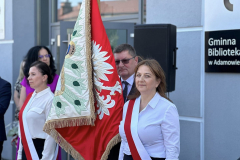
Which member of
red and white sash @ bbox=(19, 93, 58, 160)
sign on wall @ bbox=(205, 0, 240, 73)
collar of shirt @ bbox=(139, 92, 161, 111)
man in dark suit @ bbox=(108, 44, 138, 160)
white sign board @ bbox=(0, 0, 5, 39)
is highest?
white sign board @ bbox=(0, 0, 5, 39)

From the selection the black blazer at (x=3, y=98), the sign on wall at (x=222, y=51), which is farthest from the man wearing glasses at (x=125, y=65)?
the black blazer at (x=3, y=98)

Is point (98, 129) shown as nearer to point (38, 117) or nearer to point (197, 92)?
point (38, 117)

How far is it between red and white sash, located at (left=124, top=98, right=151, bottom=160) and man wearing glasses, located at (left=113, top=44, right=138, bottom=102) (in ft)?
1.89

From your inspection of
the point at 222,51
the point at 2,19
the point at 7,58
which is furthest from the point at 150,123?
the point at 2,19

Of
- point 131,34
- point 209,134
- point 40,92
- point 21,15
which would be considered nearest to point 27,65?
point 40,92

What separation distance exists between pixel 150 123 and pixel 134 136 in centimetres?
15

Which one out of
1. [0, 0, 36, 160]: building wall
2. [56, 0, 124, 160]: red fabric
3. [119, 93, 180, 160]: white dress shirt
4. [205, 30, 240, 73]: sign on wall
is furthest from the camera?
[0, 0, 36, 160]: building wall

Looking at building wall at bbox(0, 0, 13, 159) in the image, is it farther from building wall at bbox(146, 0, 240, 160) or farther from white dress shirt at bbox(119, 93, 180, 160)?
white dress shirt at bbox(119, 93, 180, 160)

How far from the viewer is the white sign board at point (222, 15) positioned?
12.8 ft

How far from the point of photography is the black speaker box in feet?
11.9

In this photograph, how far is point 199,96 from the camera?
425 centimetres

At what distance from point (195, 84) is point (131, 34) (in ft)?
5.10

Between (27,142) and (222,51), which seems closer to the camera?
(27,142)

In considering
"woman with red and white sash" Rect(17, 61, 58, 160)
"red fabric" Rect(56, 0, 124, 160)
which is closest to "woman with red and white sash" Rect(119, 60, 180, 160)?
"red fabric" Rect(56, 0, 124, 160)
